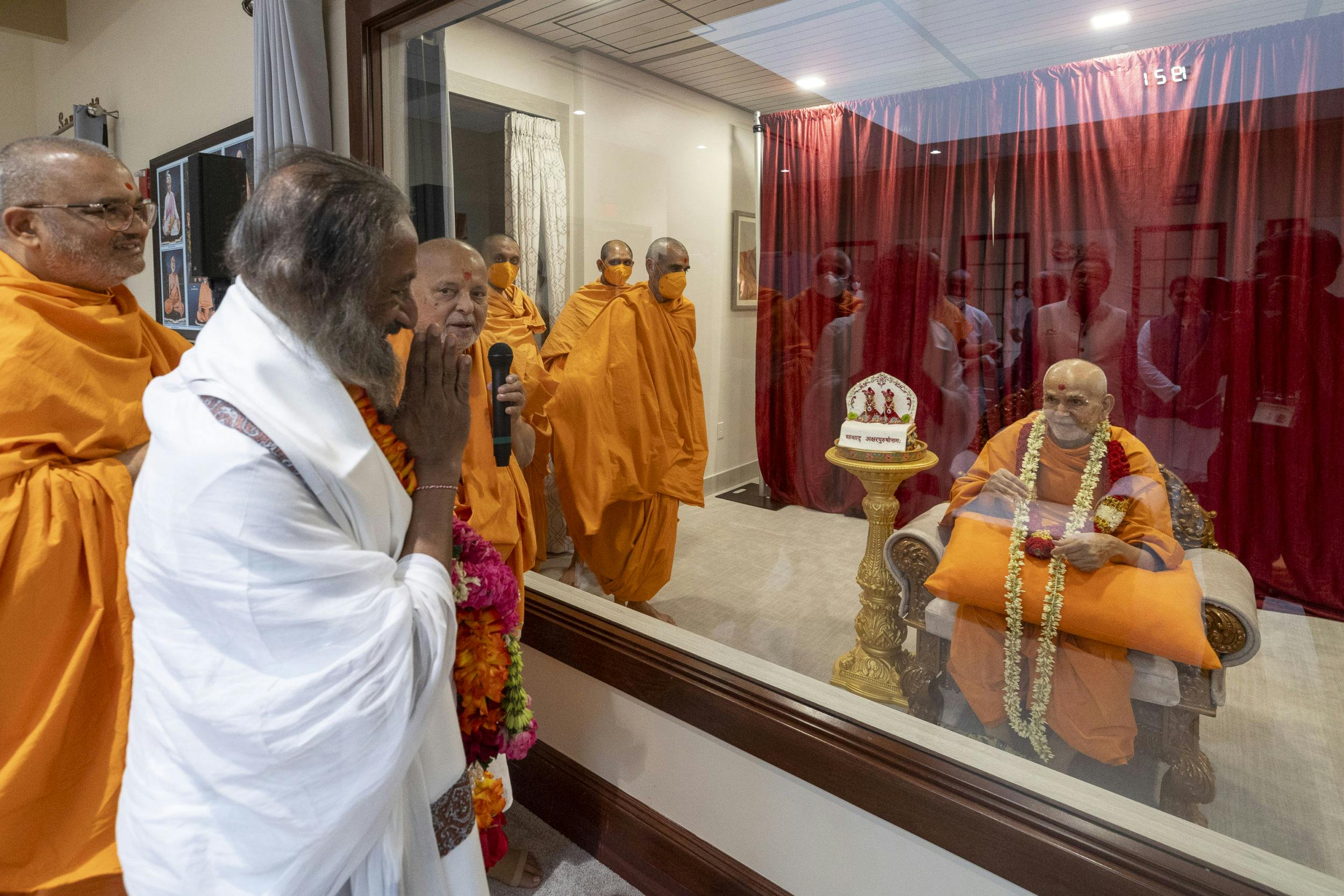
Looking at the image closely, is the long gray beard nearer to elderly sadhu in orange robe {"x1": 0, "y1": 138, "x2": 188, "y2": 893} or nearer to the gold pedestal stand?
elderly sadhu in orange robe {"x1": 0, "y1": 138, "x2": 188, "y2": 893}

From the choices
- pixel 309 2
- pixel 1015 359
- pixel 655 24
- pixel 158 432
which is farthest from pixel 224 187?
pixel 1015 359

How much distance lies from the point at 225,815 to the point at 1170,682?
1565 millimetres

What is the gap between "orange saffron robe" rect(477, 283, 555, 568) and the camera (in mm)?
2328

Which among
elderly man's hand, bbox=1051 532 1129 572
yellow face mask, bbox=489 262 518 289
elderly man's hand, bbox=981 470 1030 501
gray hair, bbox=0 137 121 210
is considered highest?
gray hair, bbox=0 137 121 210

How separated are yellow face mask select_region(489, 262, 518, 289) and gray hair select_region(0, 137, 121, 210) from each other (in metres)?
1.02

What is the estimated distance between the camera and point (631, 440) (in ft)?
7.88

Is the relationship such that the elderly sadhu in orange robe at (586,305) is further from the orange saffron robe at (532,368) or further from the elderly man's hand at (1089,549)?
the elderly man's hand at (1089,549)

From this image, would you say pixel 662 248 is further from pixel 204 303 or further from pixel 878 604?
pixel 204 303

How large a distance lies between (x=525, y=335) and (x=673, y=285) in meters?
0.51

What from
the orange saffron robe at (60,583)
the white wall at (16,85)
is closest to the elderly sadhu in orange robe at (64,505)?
the orange saffron robe at (60,583)

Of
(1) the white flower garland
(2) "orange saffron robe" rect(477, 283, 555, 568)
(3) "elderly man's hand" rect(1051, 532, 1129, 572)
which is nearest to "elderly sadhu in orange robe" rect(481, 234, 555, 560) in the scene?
(2) "orange saffron robe" rect(477, 283, 555, 568)

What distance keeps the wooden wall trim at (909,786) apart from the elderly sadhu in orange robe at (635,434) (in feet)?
0.82

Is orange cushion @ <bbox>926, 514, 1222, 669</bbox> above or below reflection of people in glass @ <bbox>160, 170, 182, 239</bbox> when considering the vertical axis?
below

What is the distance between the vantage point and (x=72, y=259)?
5.62 feet
